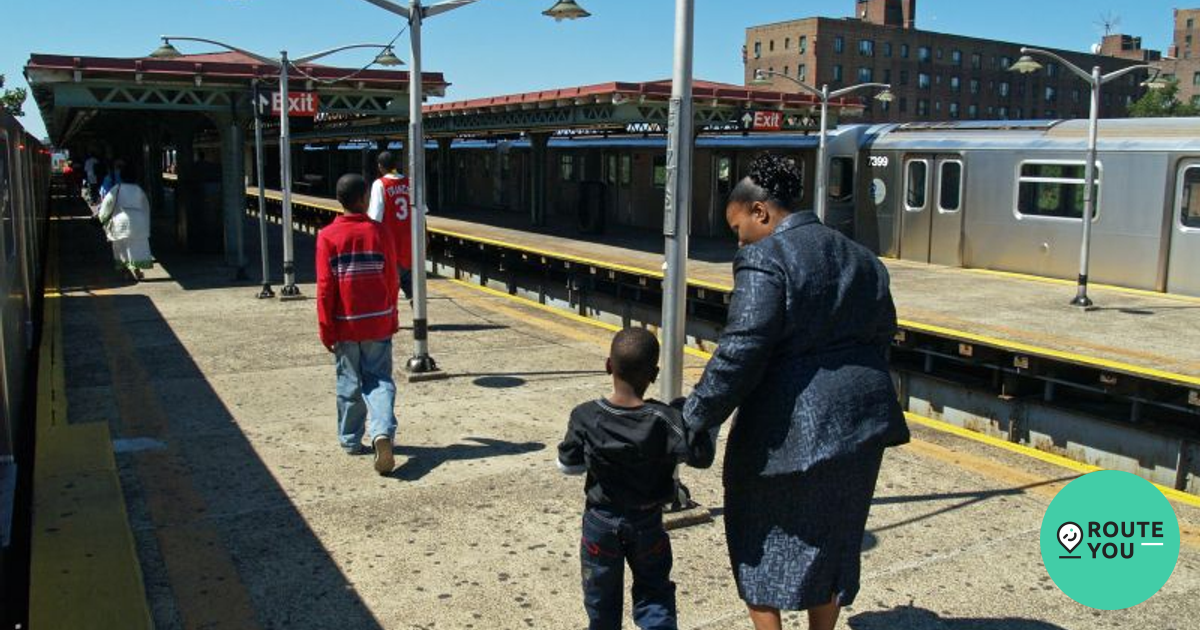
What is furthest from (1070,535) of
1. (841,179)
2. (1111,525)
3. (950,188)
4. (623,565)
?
(841,179)

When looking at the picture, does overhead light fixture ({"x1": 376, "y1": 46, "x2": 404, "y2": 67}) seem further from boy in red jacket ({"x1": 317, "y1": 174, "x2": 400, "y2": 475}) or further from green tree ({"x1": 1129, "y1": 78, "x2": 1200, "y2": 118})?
green tree ({"x1": 1129, "y1": 78, "x2": 1200, "y2": 118})

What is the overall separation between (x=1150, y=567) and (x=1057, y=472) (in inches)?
132

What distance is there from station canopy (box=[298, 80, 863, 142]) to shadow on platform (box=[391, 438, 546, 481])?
1258 cm

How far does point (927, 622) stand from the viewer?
4.25 m

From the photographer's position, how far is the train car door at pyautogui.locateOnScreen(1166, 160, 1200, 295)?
12656 millimetres

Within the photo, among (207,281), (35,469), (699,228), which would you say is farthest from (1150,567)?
(699,228)

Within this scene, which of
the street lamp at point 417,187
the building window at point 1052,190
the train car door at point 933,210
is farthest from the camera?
the train car door at point 933,210

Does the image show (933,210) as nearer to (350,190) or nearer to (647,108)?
(647,108)

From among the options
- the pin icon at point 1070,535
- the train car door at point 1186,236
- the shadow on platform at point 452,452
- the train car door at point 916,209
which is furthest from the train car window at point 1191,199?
the pin icon at point 1070,535

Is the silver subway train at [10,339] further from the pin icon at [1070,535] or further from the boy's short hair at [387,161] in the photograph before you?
the pin icon at [1070,535]

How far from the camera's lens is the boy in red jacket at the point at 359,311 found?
19.8 ft

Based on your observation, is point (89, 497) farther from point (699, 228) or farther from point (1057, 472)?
point (699, 228)

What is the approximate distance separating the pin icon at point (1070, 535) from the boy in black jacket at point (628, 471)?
140 cm

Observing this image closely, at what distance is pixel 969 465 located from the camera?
267 inches
